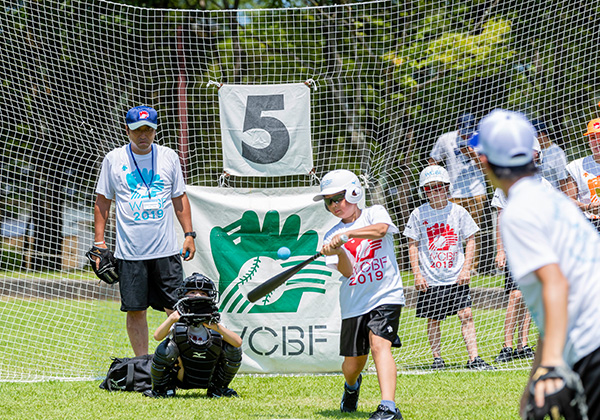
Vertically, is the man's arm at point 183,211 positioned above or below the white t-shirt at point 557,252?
above

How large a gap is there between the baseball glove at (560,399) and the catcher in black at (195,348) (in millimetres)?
2897

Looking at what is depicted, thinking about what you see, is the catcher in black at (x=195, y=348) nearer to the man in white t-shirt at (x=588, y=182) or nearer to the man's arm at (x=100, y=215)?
the man's arm at (x=100, y=215)

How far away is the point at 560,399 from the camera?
1.92m

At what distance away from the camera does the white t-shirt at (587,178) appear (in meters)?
5.74

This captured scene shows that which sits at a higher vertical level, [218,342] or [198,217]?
[198,217]

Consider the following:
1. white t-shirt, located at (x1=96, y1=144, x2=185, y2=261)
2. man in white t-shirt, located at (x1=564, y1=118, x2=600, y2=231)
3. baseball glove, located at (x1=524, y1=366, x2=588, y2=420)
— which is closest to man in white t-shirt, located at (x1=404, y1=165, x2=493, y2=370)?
man in white t-shirt, located at (x1=564, y1=118, x2=600, y2=231)

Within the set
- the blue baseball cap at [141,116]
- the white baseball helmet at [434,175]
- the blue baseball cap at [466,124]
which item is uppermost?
the blue baseball cap at [466,124]

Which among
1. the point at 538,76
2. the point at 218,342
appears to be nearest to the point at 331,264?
the point at 218,342

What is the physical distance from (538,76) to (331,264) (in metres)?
5.04

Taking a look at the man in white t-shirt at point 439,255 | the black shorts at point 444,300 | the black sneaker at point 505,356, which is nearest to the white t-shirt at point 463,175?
the man in white t-shirt at point 439,255

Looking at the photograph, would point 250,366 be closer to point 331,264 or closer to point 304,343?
point 304,343

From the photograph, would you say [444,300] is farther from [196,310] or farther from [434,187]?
[196,310]

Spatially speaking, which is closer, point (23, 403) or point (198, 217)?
point (23, 403)

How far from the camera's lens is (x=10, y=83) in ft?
21.6
